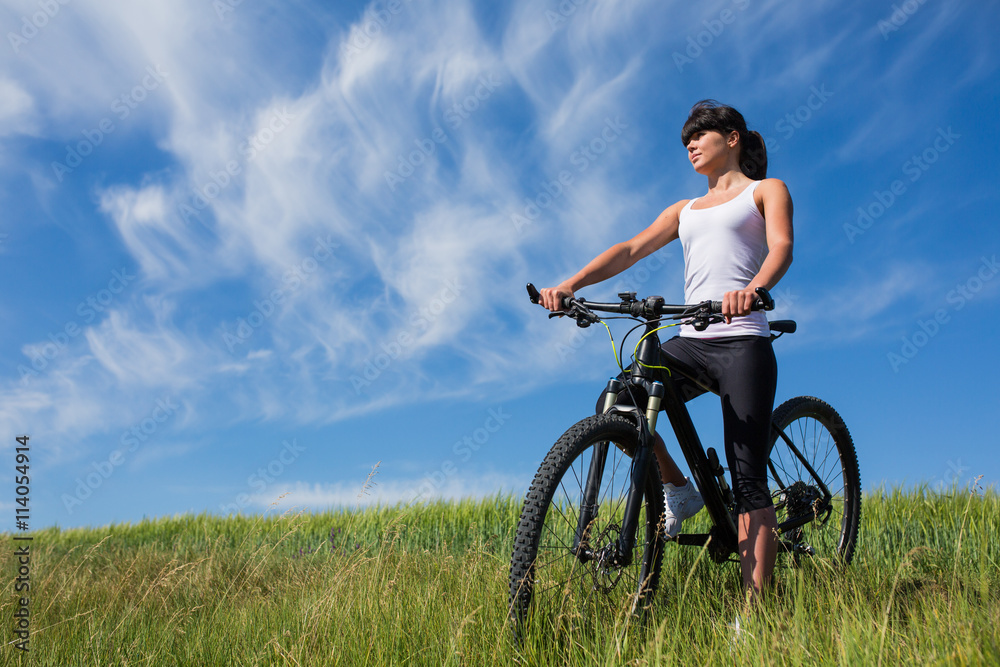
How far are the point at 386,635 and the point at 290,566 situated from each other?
309cm

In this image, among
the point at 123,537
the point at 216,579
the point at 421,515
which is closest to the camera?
the point at 216,579

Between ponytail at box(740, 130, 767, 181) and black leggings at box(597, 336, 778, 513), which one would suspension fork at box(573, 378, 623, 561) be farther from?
ponytail at box(740, 130, 767, 181)

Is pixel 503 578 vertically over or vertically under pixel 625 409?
under

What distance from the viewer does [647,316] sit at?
3248 mm

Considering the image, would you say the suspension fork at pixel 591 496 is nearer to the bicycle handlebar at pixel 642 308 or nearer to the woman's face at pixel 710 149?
the bicycle handlebar at pixel 642 308

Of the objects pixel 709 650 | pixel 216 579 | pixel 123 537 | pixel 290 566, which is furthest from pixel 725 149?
pixel 123 537

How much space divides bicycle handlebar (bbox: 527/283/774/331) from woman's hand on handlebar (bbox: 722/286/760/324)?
3 centimetres

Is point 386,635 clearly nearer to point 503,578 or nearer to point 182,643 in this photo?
point 503,578

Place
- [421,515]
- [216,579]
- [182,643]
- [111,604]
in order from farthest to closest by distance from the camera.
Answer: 1. [421,515]
2. [216,579]
3. [111,604]
4. [182,643]

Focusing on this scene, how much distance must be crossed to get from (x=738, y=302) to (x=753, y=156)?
4.95ft

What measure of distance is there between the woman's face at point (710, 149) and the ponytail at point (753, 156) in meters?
0.13

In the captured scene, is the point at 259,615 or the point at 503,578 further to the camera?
the point at 259,615

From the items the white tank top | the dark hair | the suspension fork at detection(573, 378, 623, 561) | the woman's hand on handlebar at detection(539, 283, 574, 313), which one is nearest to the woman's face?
the dark hair

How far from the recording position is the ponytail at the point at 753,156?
3.98 m
